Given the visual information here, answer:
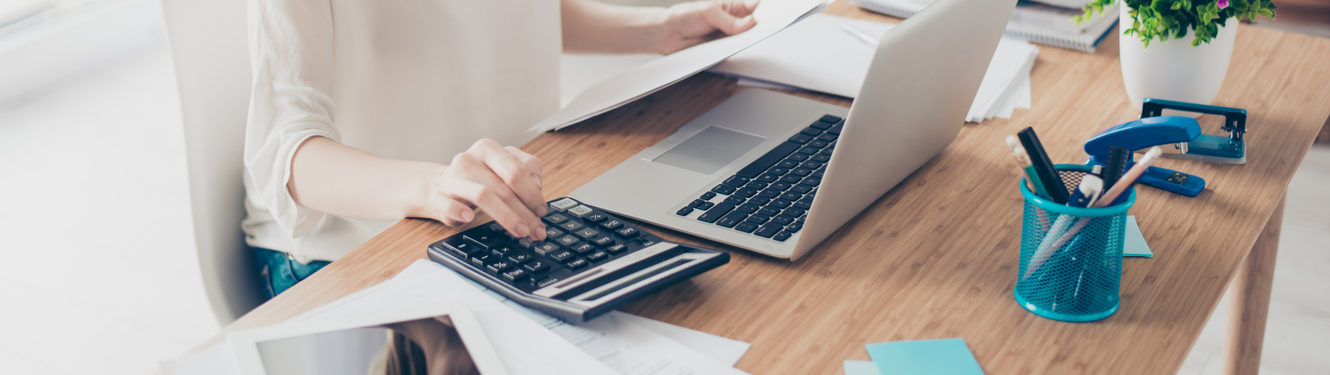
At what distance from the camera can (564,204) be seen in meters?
0.69

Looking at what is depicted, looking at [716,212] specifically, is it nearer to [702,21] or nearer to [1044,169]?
[1044,169]

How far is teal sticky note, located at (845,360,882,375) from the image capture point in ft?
1.70

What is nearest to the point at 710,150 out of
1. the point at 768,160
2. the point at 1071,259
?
the point at 768,160

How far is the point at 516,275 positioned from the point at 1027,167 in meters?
0.35

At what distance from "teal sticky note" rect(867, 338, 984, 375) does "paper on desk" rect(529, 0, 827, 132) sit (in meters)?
0.40

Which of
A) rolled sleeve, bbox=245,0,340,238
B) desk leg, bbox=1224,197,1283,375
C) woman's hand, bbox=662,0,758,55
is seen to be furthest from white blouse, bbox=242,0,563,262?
desk leg, bbox=1224,197,1283,375

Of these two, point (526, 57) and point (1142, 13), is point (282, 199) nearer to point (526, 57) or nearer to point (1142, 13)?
point (526, 57)

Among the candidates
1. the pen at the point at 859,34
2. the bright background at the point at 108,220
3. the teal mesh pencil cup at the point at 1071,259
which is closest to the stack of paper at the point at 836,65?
the pen at the point at 859,34

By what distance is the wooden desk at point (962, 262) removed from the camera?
0.54 m

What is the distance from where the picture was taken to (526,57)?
1142mm

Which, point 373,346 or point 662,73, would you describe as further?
point 662,73

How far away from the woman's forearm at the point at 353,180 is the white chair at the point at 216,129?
11 centimetres

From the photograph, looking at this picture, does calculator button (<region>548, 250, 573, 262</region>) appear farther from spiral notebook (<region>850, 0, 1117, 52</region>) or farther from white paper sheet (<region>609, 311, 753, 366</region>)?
spiral notebook (<region>850, 0, 1117, 52</region>)

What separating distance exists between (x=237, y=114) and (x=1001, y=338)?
2.39 ft
